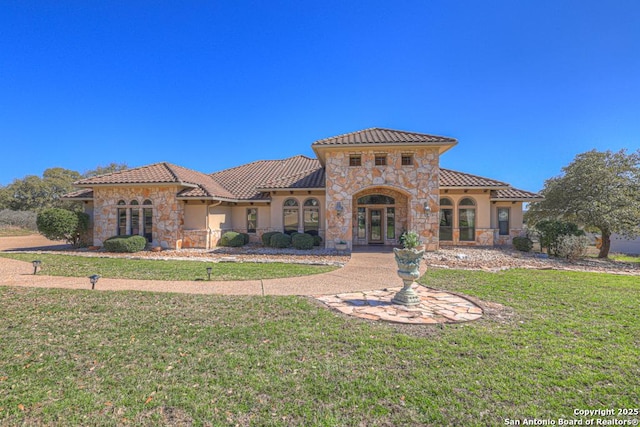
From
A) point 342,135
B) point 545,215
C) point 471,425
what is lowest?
point 471,425

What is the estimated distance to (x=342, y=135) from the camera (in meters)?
15.9

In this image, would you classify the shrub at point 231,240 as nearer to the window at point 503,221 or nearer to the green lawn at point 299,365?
the green lawn at point 299,365

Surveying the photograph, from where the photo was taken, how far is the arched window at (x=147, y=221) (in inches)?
651

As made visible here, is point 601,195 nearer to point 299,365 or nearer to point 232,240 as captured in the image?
point 299,365

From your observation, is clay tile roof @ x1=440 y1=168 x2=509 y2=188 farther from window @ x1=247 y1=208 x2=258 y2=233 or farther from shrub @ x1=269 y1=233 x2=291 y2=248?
window @ x1=247 y1=208 x2=258 y2=233

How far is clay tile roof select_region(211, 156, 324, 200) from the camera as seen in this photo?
17375 millimetres

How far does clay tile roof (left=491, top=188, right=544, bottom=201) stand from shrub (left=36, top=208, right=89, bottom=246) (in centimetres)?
2451

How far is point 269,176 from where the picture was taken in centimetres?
2120

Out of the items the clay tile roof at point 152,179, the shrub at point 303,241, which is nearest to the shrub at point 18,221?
the clay tile roof at point 152,179

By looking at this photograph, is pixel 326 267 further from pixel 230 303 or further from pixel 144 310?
pixel 144 310

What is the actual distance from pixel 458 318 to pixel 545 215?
17259 millimetres

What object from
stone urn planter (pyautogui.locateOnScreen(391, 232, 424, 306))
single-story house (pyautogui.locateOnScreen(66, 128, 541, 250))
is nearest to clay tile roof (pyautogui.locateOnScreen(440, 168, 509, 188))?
single-story house (pyautogui.locateOnScreen(66, 128, 541, 250))

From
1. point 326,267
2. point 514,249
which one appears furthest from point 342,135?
point 514,249

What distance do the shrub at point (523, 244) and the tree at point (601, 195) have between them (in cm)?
278
